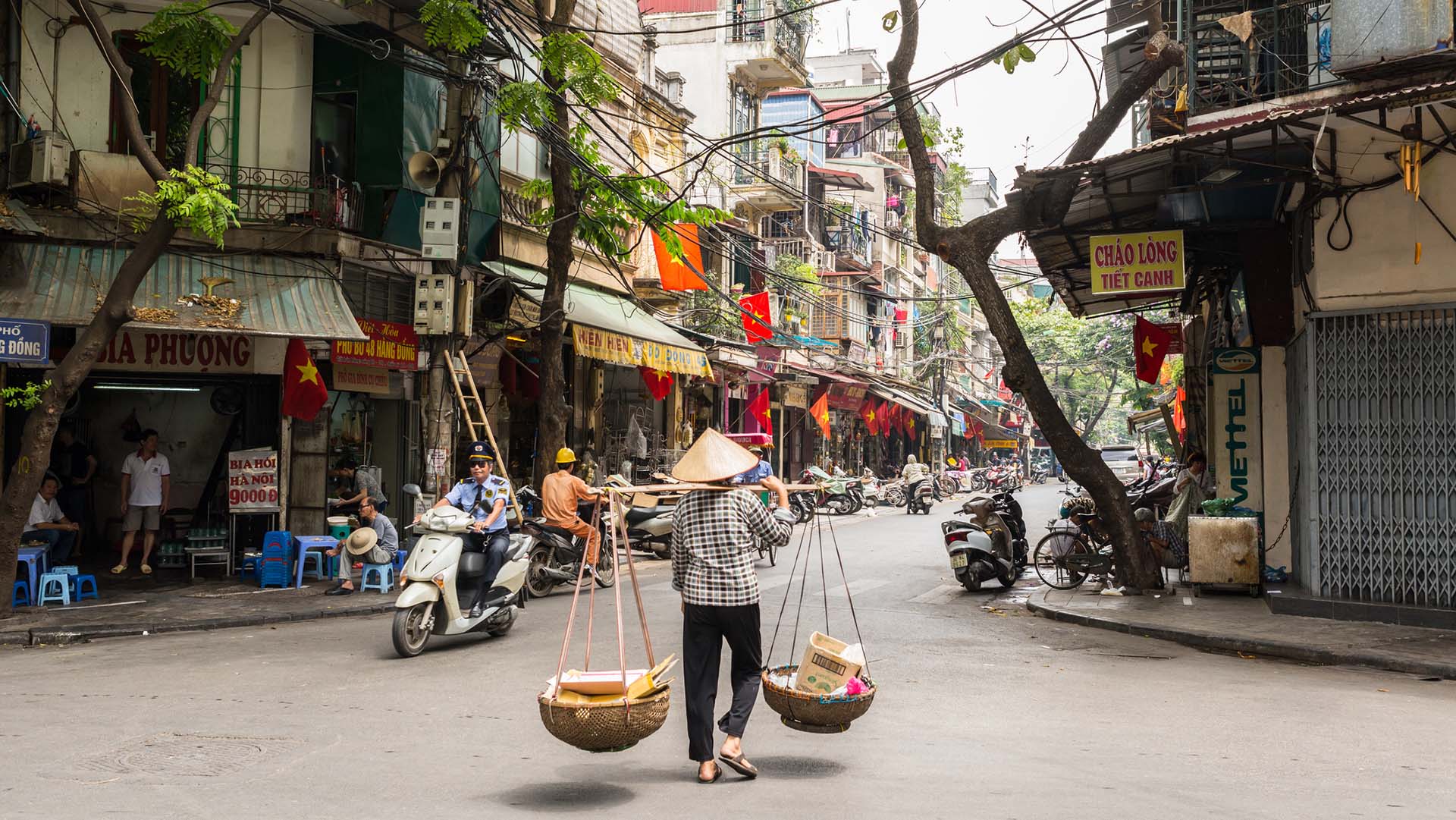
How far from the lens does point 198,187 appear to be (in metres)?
11.1

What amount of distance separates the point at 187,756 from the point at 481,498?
440cm

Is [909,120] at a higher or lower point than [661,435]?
higher

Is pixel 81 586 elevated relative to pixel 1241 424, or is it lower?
lower

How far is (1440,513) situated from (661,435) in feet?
61.8

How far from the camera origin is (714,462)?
592 centimetres

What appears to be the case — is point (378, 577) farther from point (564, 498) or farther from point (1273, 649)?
point (1273, 649)

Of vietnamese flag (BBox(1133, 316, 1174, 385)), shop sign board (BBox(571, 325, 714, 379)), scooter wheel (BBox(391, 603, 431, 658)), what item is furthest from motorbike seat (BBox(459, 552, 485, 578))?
vietnamese flag (BBox(1133, 316, 1174, 385))

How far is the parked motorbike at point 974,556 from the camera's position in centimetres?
1430

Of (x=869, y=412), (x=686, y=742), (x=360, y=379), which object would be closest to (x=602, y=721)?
(x=686, y=742)

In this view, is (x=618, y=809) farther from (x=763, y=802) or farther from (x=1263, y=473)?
(x=1263, y=473)

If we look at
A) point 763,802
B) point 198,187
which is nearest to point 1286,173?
point 763,802

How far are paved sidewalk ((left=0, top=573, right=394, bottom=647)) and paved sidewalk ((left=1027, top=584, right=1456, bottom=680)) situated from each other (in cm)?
741

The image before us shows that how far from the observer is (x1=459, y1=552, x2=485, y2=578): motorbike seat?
1009cm

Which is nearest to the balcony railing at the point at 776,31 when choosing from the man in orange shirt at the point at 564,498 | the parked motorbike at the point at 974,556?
the parked motorbike at the point at 974,556
